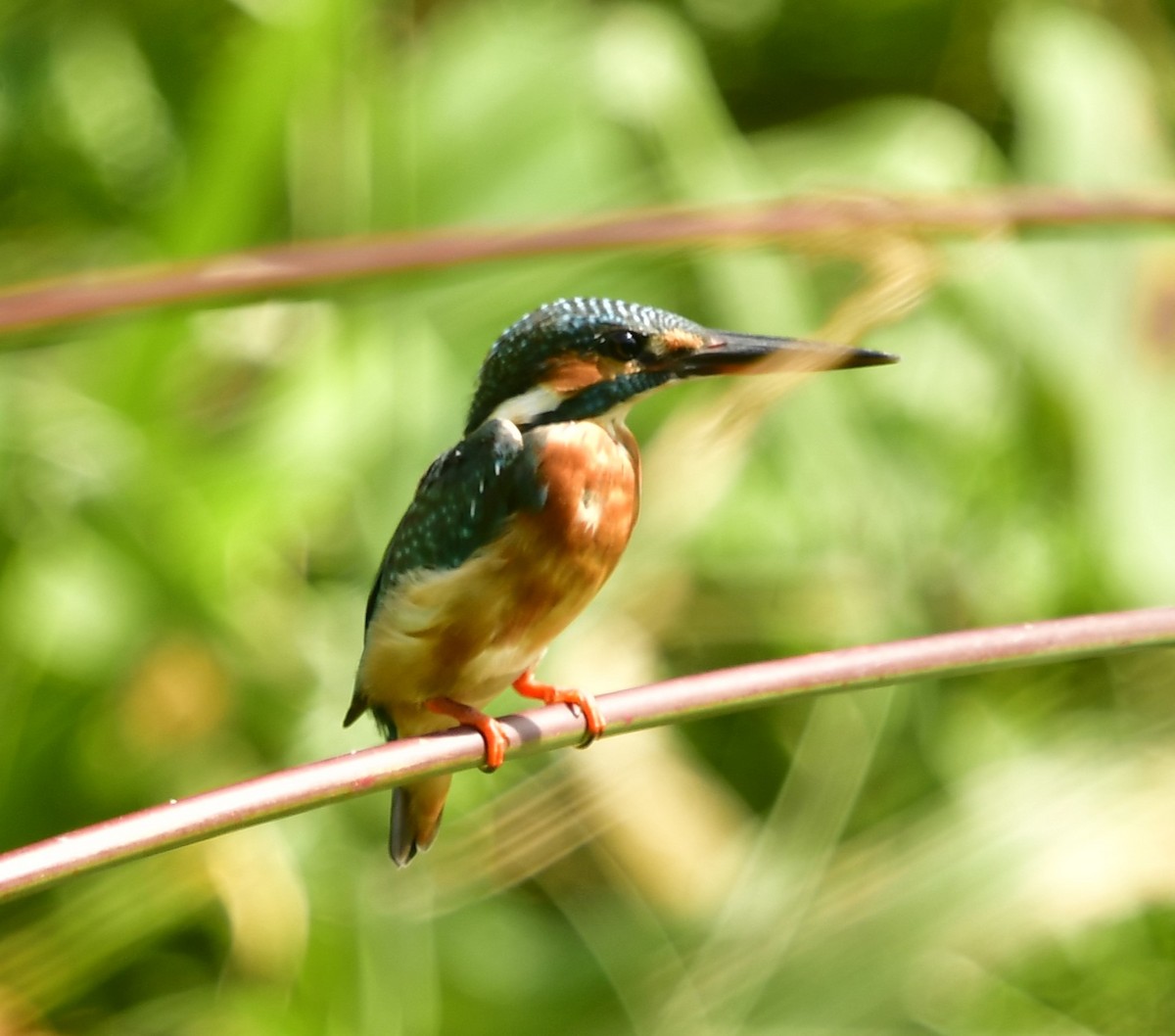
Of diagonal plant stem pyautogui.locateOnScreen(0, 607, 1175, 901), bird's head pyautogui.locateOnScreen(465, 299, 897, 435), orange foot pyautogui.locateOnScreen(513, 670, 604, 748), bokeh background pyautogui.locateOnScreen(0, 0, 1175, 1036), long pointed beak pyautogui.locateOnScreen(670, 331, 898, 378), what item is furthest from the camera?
bokeh background pyautogui.locateOnScreen(0, 0, 1175, 1036)

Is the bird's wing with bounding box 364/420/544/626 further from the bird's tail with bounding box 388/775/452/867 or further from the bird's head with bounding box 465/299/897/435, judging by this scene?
the bird's tail with bounding box 388/775/452/867

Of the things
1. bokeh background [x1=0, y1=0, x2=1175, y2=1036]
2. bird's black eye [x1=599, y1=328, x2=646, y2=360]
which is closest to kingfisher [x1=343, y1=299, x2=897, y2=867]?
bird's black eye [x1=599, y1=328, x2=646, y2=360]

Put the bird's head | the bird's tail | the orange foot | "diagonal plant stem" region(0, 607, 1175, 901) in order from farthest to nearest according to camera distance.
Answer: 1. the bird's tail
2. the bird's head
3. the orange foot
4. "diagonal plant stem" region(0, 607, 1175, 901)

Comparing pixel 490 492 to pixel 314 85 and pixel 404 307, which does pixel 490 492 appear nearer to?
pixel 404 307

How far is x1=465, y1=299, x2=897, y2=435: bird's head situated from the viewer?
4.78 ft

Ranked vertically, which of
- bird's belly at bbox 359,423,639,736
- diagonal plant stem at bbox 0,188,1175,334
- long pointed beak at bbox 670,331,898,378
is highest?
diagonal plant stem at bbox 0,188,1175,334

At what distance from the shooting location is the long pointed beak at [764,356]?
133cm

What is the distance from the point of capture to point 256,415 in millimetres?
2555

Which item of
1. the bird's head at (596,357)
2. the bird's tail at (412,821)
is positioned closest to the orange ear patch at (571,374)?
the bird's head at (596,357)

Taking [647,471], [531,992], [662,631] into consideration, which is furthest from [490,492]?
[662,631]

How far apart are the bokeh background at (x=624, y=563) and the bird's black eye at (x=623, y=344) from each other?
0.32 meters

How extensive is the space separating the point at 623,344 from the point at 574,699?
0.30 m

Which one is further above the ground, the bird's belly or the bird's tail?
the bird's belly

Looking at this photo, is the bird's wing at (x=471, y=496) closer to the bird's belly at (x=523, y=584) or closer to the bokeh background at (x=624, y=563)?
Answer: the bird's belly at (x=523, y=584)
